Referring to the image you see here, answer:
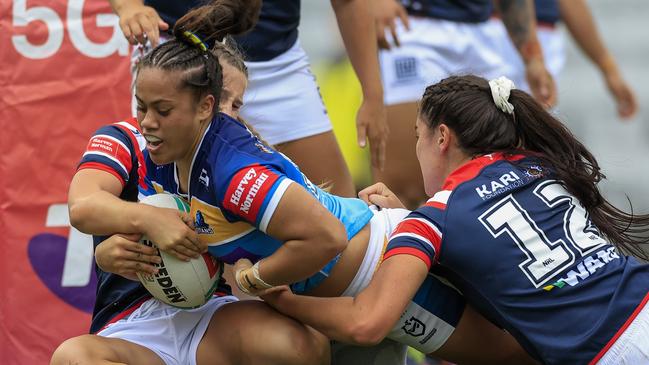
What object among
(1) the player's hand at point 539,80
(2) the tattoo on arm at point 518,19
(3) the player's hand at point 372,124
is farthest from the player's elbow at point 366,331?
(2) the tattoo on arm at point 518,19

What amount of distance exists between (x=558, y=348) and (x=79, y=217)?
1.27 m

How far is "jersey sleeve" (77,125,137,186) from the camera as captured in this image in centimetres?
312

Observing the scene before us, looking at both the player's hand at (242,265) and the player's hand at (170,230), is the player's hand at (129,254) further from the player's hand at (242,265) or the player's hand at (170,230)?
the player's hand at (242,265)

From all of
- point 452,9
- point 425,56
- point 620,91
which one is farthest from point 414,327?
point 620,91

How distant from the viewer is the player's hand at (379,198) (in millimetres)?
3350

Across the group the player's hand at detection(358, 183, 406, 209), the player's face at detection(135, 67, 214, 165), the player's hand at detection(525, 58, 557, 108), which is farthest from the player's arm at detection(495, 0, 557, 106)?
the player's face at detection(135, 67, 214, 165)

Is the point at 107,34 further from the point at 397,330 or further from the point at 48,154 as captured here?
the point at 397,330

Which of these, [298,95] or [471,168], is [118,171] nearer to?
[471,168]

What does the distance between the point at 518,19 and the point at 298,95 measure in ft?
5.75

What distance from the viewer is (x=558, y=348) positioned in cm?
288

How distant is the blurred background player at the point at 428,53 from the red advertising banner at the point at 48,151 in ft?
3.77

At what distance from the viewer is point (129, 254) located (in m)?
2.88

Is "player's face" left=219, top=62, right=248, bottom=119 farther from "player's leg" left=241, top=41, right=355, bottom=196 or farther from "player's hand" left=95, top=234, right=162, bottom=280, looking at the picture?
"player's leg" left=241, top=41, right=355, bottom=196

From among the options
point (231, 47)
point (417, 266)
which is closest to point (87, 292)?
point (231, 47)
